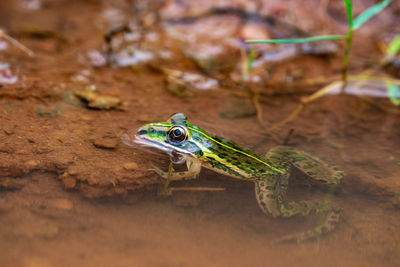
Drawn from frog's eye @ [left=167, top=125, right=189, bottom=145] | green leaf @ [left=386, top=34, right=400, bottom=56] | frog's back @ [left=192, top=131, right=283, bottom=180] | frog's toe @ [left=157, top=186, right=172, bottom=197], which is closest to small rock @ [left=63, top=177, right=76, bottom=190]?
frog's toe @ [left=157, top=186, right=172, bottom=197]

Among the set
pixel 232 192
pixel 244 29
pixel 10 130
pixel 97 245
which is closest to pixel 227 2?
pixel 244 29

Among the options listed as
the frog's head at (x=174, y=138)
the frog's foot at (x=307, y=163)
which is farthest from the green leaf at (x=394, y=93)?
the frog's head at (x=174, y=138)

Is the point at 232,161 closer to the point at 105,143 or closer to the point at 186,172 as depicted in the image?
the point at 186,172

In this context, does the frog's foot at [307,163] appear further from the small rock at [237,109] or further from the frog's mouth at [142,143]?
the frog's mouth at [142,143]

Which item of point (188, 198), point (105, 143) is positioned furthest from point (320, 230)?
point (105, 143)

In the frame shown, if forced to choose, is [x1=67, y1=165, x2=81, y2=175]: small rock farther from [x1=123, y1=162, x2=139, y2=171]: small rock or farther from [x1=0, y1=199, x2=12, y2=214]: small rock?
[x1=0, y1=199, x2=12, y2=214]: small rock

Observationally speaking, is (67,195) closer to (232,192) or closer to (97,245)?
(97,245)
